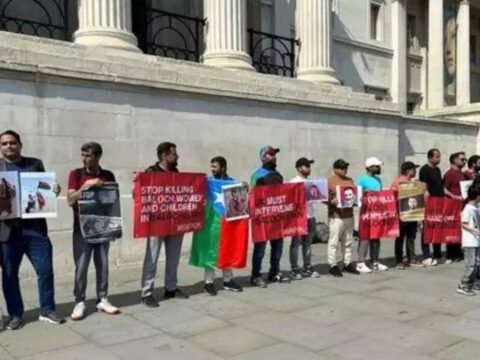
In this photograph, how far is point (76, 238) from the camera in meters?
6.29

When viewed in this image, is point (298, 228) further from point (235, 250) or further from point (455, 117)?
point (455, 117)

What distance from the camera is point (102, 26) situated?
10336 mm

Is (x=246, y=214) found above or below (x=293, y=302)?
above

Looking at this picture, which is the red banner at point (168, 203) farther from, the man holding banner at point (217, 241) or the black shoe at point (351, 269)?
the black shoe at point (351, 269)

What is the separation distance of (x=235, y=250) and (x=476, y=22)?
30936 millimetres

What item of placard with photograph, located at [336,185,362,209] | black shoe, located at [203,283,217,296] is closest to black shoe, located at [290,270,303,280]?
placard with photograph, located at [336,185,362,209]

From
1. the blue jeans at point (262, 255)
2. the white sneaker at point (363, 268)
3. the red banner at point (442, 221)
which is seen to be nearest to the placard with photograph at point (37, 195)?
the blue jeans at point (262, 255)

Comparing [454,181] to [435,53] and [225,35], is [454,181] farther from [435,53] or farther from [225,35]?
[435,53]

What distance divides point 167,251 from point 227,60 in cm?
616

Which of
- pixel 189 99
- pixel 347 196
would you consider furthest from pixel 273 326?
pixel 189 99

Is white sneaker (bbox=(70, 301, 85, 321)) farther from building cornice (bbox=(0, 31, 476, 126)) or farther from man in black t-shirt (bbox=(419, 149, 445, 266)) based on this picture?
man in black t-shirt (bbox=(419, 149, 445, 266))

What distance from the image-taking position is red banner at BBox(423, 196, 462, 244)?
9656 millimetres

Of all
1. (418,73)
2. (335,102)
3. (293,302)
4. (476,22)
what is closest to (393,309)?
(293,302)

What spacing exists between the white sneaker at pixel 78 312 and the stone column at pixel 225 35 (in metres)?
7.14
